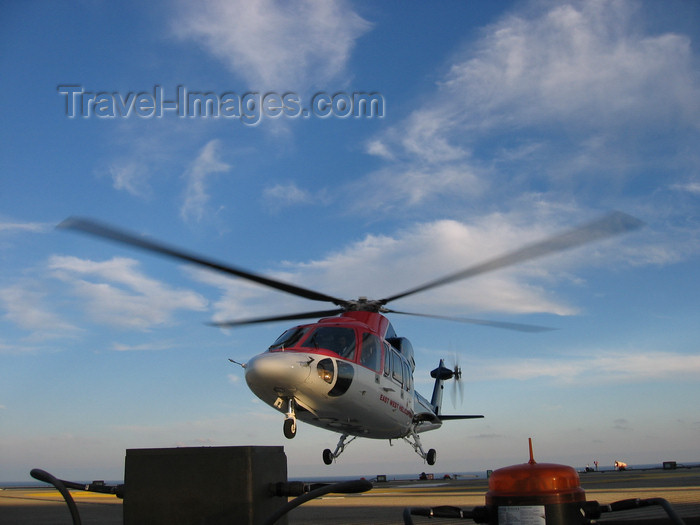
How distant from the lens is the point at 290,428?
1310cm

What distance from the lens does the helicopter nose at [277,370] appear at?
40.8 feet

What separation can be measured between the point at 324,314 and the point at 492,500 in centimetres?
1436

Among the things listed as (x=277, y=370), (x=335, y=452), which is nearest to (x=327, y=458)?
(x=335, y=452)

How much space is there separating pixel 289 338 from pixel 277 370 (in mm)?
1594

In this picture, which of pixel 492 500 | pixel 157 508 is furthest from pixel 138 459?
pixel 492 500

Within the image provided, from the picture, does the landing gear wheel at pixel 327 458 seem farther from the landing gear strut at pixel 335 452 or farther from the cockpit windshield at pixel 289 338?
the cockpit windshield at pixel 289 338

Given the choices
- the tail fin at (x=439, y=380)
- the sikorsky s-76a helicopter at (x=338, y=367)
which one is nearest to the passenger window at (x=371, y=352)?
the sikorsky s-76a helicopter at (x=338, y=367)

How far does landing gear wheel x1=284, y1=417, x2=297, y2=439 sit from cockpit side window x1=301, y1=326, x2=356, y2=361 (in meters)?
1.72

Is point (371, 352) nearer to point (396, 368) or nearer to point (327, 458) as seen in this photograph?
point (396, 368)

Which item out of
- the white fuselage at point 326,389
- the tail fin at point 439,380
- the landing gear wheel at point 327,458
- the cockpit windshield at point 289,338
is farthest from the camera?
Answer: the tail fin at point 439,380

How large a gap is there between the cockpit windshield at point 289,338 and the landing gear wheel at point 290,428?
1.65 meters

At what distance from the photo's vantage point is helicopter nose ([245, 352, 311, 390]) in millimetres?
12438

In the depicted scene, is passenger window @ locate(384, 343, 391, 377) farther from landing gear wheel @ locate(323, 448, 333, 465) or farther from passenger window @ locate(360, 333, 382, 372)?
landing gear wheel @ locate(323, 448, 333, 465)

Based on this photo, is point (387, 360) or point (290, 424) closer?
point (290, 424)
